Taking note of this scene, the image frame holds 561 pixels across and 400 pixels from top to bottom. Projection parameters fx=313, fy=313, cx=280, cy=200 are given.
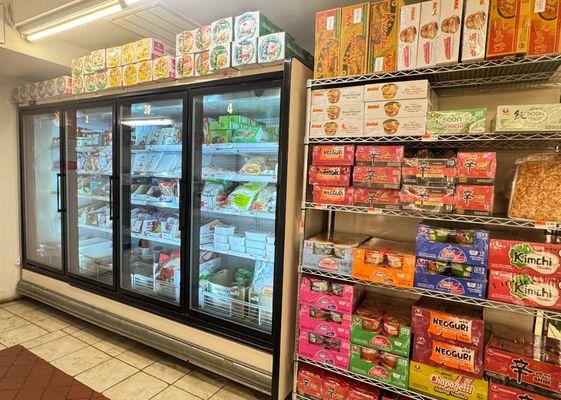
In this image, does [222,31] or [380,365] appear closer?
[380,365]

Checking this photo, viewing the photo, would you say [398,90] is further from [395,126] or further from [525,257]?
[525,257]

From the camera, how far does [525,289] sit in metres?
1.46

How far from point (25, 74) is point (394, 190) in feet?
13.5

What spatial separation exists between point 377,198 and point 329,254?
0.45 metres

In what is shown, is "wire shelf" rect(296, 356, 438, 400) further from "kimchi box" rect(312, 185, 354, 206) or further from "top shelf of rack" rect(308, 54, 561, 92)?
"top shelf of rack" rect(308, 54, 561, 92)

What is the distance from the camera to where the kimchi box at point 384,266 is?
1.72 meters

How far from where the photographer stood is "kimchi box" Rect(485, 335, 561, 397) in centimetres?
144

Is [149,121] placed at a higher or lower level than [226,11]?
lower

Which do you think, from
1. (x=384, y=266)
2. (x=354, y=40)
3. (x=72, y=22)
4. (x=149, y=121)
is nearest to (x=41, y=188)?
(x=149, y=121)

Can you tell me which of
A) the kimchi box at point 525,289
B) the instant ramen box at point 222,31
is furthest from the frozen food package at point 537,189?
the instant ramen box at point 222,31

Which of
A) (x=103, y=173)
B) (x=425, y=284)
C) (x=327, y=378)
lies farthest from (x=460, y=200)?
(x=103, y=173)

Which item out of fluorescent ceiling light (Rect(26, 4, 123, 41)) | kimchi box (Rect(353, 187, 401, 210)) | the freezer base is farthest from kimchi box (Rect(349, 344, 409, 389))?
fluorescent ceiling light (Rect(26, 4, 123, 41))

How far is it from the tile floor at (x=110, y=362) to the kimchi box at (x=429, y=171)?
1832 mm

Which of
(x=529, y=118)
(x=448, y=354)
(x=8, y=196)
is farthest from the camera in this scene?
(x=8, y=196)
